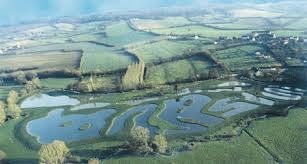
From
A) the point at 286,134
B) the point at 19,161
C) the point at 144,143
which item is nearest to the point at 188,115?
the point at 144,143

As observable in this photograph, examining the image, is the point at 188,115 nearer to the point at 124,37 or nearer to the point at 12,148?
the point at 12,148

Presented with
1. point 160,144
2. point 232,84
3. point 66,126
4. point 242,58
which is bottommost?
point 66,126

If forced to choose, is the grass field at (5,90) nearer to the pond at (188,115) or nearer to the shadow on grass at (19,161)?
the shadow on grass at (19,161)

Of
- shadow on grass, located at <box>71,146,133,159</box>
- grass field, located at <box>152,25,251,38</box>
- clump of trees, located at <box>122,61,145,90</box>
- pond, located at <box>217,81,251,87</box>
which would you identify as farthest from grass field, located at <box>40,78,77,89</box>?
grass field, located at <box>152,25,251,38</box>

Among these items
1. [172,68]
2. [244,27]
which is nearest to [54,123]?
[172,68]

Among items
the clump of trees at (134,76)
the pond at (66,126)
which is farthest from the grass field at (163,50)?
the pond at (66,126)

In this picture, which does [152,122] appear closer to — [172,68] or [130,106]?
[130,106]
